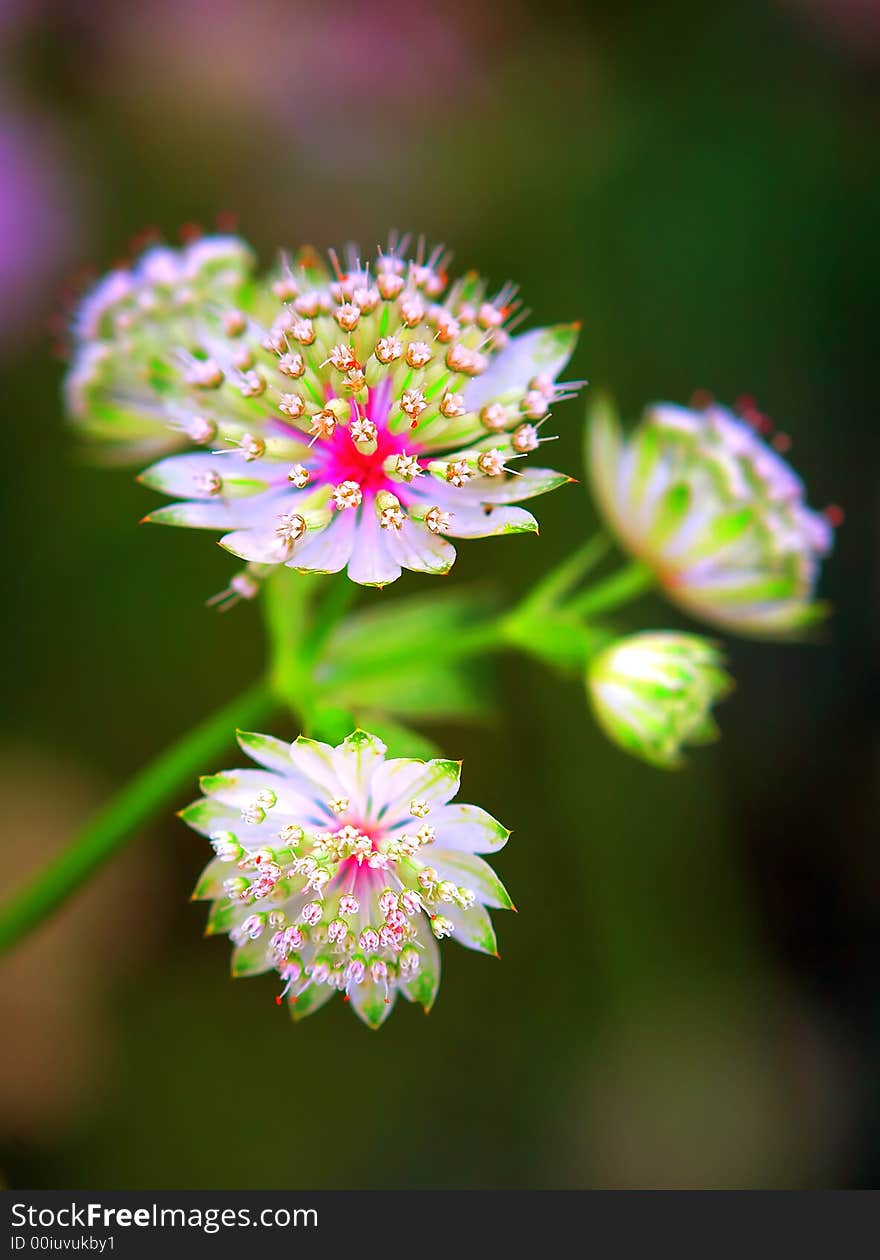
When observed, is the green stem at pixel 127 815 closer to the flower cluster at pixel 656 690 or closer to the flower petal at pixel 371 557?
the flower petal at pixel 371 557

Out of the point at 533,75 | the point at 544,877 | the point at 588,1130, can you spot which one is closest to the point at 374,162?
the point at 533,75

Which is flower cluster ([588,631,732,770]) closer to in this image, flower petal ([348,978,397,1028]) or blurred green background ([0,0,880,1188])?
flower petal ([348,978,397,1028])

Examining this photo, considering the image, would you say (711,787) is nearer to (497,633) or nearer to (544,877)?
(544,877)

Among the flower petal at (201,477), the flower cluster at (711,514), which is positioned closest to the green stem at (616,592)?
the flower cluster at (711,514)

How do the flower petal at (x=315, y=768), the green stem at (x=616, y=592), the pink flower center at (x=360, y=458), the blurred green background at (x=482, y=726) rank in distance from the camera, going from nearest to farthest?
the flower petal at (x=315, y=768), the pink flower center at (x=360, y=458), the green stem at (x=616, y=592), the blurred green background at (x=482, y=726)

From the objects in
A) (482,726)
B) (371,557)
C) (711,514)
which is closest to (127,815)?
(371,557)

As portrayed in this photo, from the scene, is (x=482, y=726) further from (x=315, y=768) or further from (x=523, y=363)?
(x=315, y=768)
